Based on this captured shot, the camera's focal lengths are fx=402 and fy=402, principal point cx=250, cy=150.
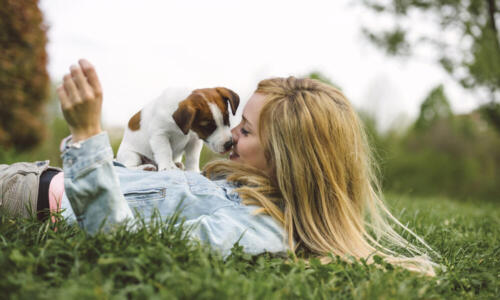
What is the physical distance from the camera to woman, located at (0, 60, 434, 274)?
6.69 ft

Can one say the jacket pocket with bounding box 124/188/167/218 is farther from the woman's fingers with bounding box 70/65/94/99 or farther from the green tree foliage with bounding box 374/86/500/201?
the green tree foliage with bounding box 374/86/500/201

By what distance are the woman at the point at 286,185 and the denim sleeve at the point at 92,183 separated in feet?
0.80

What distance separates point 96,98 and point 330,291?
47.8 inches

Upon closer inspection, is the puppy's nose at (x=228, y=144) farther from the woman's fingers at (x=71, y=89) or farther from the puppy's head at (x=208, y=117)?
Result: the woman's fingers at (x=71, y=89)

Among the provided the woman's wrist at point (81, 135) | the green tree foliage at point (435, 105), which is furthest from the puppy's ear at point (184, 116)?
the green tree foliage at point (435, 105)

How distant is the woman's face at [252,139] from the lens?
2350 millimetres

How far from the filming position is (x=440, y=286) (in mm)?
1814

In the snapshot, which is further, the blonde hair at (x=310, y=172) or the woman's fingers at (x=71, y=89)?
the blonde hair at (x=310, y=172)

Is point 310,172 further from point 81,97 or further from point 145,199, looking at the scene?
point 81,97

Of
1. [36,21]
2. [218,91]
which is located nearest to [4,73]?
[36,21]

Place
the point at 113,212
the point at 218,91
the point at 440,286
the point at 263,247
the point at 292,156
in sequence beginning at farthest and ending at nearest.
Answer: the point at 218,91
the point at 292,156
the point at 263,247
the point at 440,286
the point at 113,212

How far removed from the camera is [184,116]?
2.48 metres

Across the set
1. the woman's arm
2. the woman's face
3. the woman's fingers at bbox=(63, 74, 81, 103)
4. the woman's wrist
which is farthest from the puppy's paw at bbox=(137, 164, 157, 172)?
the woman's fingers at bbox=(63, 74, 81, 103)

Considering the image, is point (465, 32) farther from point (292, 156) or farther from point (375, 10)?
point (292, 156)
